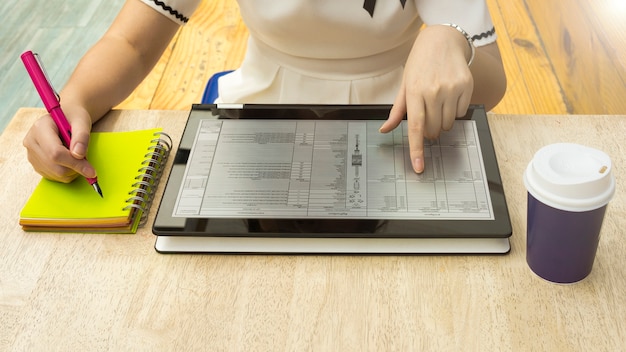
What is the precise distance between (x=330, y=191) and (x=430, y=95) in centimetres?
18

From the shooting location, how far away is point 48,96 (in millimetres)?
828

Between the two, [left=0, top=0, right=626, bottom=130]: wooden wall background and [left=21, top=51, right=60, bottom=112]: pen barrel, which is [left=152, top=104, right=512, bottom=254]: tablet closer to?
[left=21, top=51, right=60, bottom=112]: pen barrel

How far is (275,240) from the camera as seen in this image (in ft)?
2.43

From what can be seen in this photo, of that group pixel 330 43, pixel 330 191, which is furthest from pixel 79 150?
pixel 330 43

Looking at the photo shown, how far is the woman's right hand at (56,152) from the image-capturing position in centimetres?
81

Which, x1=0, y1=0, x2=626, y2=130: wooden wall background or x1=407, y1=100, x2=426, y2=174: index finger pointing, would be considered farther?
x1=0, y1=0, x2=626, y2=130: wooden wall background

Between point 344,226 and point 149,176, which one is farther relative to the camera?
point 149,176

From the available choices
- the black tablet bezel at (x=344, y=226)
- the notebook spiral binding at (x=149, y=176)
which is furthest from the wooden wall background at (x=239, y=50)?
the notebook spiral binding at (x=149, y=176)

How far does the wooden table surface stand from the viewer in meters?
0.65

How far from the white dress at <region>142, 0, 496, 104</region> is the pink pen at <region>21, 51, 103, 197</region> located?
0.95 ft

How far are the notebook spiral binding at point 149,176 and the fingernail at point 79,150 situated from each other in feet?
0.23

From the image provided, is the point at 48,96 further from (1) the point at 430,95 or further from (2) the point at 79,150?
(1) the point at 430,95

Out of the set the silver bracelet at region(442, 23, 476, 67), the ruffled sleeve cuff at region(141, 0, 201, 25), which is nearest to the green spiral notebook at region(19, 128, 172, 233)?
the ruffled sleeve cuff at region(141, 0, 201, 25)

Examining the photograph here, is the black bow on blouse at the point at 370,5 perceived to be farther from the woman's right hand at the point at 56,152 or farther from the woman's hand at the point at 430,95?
the woman's right hand at the point at 56,152
